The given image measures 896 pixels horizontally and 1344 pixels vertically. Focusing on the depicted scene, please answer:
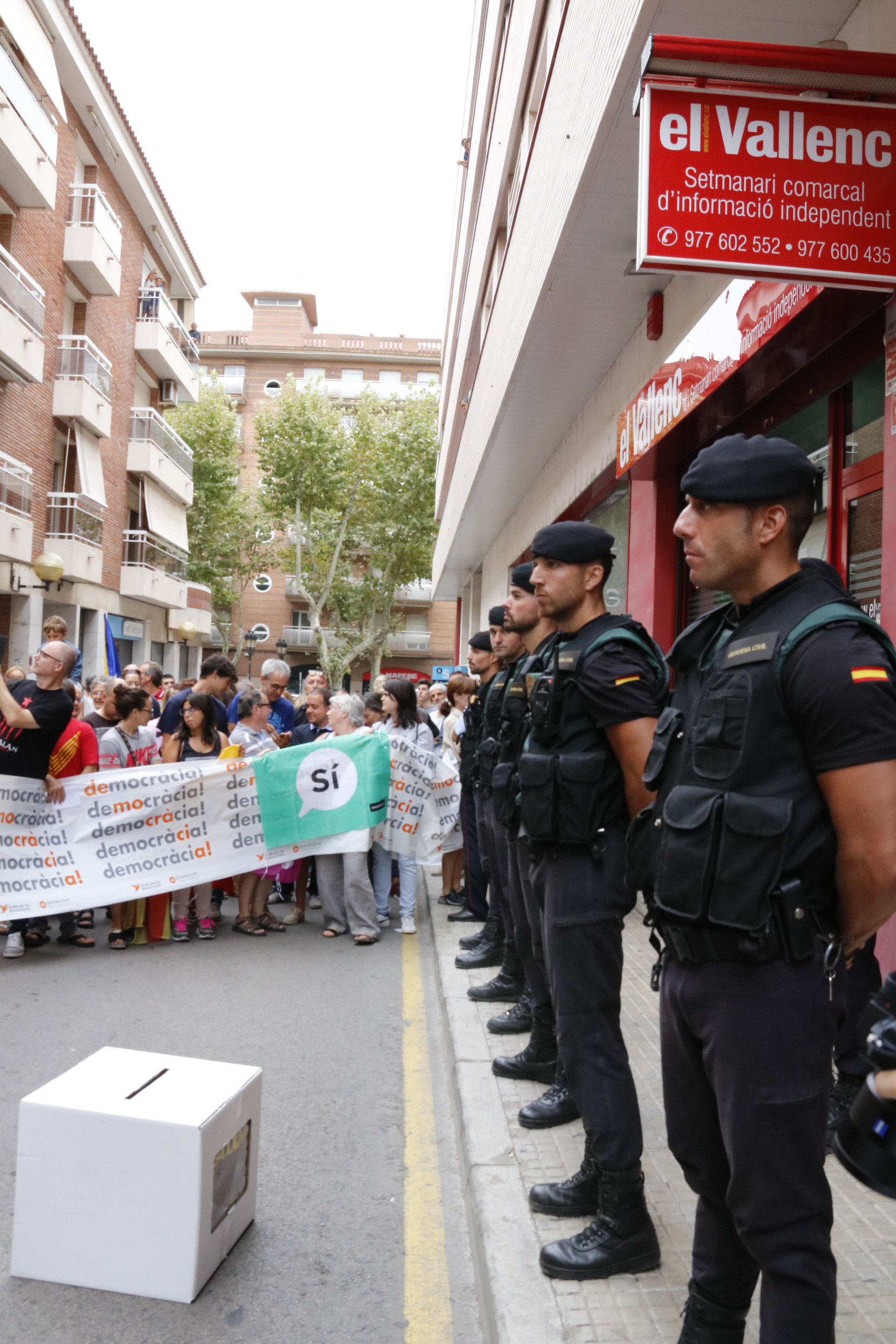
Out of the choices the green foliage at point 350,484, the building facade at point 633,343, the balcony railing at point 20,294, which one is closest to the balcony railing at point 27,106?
the balcony railing at point 20,294

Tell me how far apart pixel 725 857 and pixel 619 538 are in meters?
9.25

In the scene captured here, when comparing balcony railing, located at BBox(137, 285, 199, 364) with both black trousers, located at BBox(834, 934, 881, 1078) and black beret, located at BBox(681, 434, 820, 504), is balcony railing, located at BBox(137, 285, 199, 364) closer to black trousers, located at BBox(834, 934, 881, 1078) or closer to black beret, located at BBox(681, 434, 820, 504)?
black trousers, located at BBox(834, 934, 881, 1078)

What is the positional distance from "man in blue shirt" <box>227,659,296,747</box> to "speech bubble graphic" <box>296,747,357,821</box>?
0.85 metres

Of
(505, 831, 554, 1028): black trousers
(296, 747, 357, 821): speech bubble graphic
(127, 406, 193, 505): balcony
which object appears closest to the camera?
(505, 831, 554, 1028): black trousers

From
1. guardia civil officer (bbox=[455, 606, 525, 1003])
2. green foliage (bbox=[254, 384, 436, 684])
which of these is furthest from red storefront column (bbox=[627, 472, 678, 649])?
green foliage (bbox=[254, 384, 436, 684])

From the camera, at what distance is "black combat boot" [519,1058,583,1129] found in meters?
4.08

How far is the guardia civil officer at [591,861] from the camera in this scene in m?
3.09

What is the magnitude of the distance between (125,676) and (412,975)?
20.6 feet

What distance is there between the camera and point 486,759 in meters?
6.29

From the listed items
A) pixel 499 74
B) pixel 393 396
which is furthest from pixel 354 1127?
pixel 393 396

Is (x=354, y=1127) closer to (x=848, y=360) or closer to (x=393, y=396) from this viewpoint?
(x=848, y=360)

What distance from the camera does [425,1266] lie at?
11.1ft

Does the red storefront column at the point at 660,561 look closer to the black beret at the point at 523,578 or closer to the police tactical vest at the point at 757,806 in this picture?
the black beret at the point at 523,578

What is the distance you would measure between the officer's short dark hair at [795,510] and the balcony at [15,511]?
72.9ft
